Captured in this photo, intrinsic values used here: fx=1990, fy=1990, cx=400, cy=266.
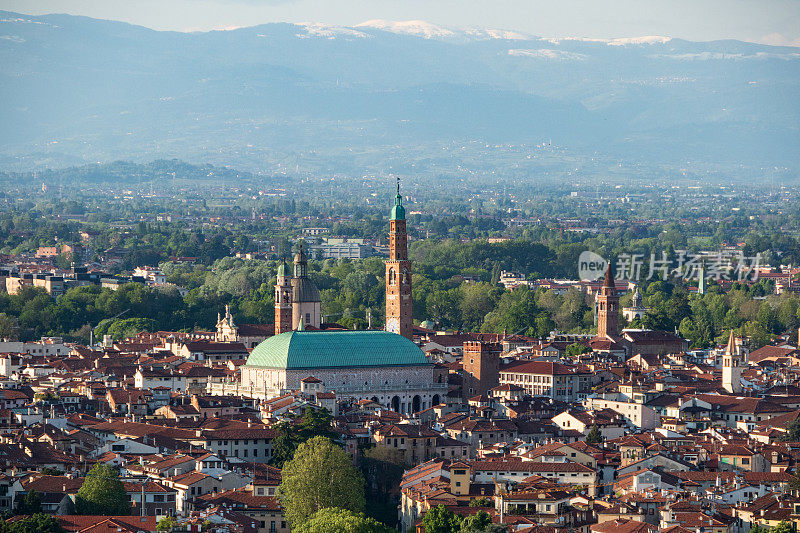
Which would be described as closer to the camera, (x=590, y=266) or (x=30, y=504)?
(x=30, y=504)

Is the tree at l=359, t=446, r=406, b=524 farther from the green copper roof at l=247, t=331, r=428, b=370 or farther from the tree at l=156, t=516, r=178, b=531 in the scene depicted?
the green copper roof at l=247, t=331, r=428, b=370

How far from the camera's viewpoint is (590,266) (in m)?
124

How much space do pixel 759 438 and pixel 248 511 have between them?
51.6ft

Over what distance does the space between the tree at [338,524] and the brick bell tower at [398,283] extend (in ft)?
100

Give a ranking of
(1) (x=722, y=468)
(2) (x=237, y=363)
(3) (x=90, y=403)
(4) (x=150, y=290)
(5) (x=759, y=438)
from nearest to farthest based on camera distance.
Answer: (1) (x=722, y=468) < (5) (x=759, y=438) < (3) (x=90, y=403) < (2) (x=237, y=363) < (4) (x=150, y=290)

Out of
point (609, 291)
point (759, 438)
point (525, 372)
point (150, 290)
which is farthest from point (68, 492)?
point (150, 290)

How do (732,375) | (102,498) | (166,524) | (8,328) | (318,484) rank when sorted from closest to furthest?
(166,524) < (102,498) < (318,484) < (732,375) < (8,328)

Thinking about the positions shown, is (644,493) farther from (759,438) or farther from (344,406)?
(344,406)

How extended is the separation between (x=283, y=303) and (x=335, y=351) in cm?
1189

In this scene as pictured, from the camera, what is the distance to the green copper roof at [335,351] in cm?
5662

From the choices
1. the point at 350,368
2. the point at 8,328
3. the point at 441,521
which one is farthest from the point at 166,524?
the point at 8,328

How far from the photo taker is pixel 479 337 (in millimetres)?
71938

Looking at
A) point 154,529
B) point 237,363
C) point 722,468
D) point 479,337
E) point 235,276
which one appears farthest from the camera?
point 235,276

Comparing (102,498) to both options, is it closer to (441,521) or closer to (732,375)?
(441,521)
